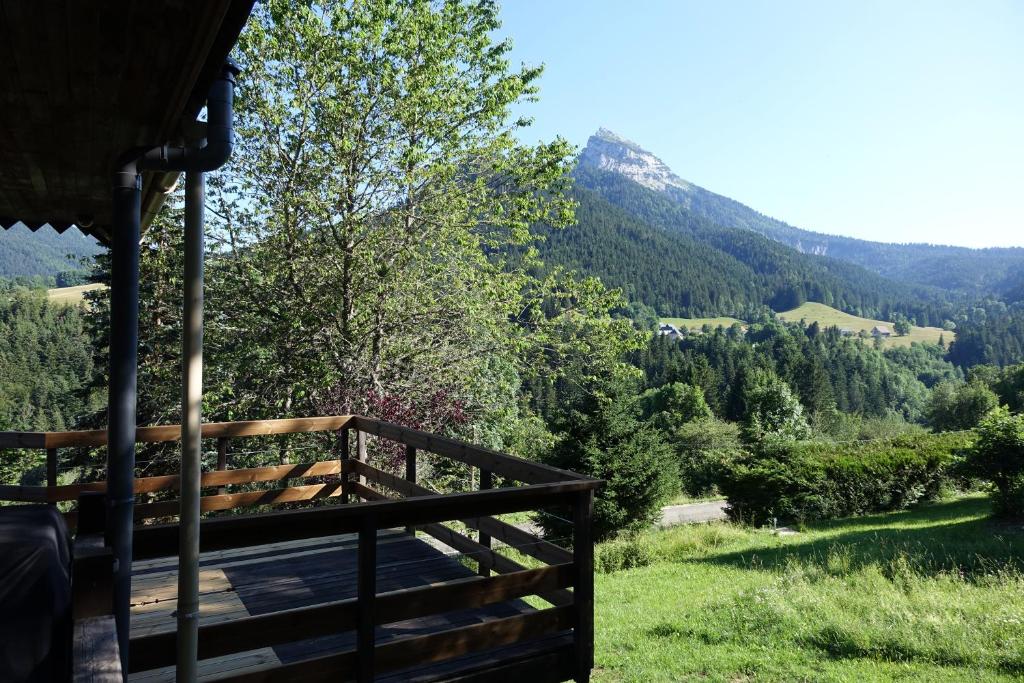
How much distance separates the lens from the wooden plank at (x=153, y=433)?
4.94m

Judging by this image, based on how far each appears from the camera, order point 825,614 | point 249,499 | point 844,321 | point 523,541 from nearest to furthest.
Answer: point 523,541 → point 249,499 → point 825,614 → point 844,321

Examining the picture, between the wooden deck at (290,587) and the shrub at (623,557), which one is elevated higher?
the wooden deck at (290,587)

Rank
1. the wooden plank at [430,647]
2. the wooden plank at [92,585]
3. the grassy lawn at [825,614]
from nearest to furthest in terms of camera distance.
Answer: the wooden plank at [92,585] → the wooden plank at [430,647] → the grassy lawn at [825,614]

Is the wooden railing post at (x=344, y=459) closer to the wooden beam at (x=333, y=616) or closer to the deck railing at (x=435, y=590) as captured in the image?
the deck railing at (x=435, y=590)

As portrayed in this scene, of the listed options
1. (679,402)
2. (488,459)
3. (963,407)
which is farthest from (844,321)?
(488,459)

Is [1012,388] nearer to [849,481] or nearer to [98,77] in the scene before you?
[849,481]

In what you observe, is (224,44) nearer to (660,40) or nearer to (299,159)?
(299,159)

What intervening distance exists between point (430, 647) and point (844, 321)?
200m

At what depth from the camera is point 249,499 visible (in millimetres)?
5938

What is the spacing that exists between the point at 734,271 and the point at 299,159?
195640 mm

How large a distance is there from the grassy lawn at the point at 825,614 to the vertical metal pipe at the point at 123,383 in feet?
12.7

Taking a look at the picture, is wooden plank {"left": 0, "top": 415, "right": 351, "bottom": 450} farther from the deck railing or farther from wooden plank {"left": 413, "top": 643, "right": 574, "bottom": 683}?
wooden plank {"left": 413, "top": 643, "right": 574, "bottom": 683}

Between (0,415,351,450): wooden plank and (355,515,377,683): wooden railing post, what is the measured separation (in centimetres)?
302

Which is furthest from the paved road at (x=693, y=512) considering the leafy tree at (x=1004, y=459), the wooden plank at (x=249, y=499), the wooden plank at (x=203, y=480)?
the wooden plank at (x=203, y=480)
